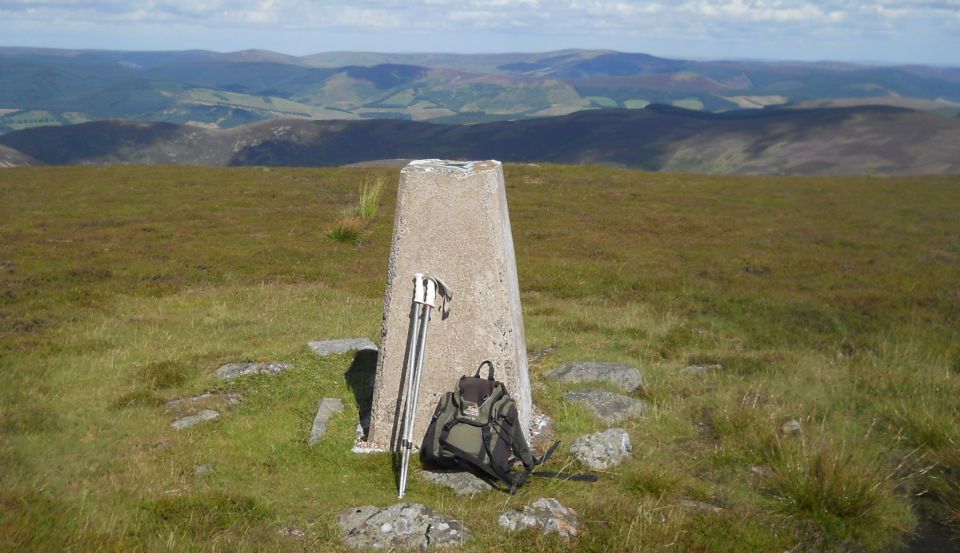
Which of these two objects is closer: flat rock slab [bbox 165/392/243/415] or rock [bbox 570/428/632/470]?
rock [bbox 570/428/632/470]

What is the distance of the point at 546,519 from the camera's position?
538 centimetres

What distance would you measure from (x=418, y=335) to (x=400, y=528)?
2193 millimetres

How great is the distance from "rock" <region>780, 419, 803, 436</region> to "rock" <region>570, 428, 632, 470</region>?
1672 millimetres

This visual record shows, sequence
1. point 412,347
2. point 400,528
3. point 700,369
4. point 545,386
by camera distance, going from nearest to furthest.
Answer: point 400,528, point 412,347, point 545,386, point 700,369

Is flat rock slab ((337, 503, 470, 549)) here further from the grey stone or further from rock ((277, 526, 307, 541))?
the grey stone

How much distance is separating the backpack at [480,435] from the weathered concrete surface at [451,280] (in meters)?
0.43

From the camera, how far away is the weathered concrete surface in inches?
273

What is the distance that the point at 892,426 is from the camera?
23.9ft

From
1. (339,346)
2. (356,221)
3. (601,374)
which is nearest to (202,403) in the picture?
(339,346)

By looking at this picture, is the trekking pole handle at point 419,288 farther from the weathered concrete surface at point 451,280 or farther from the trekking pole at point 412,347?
the weathered concrete surface at point 451,280

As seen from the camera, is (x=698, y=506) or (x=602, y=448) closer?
(x=698, y=506)

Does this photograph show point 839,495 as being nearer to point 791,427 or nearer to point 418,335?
point 791,427

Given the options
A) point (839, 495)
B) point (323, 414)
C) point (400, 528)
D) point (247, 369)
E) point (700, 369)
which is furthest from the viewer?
point (700, 369)

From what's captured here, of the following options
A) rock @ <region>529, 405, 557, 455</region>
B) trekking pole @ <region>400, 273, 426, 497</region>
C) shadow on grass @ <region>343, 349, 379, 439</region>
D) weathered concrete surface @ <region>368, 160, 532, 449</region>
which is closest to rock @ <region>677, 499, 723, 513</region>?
rock @ <region>529, 405, 557, 455</region>
